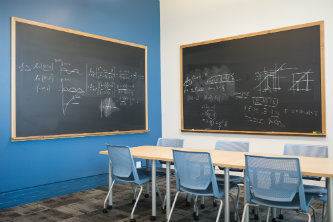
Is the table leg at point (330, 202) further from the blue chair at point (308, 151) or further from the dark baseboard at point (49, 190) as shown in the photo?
the dark baseboard at point (49, 190)

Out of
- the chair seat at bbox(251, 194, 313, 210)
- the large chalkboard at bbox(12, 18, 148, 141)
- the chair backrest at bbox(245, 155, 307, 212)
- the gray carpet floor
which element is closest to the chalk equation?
the large chalkboard at bbox(12, 18, 148, 141)

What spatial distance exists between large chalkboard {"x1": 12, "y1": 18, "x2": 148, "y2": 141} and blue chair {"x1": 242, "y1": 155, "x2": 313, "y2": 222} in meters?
3.12

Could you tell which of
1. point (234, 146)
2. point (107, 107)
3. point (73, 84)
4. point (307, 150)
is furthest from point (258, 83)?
point (73, 84)

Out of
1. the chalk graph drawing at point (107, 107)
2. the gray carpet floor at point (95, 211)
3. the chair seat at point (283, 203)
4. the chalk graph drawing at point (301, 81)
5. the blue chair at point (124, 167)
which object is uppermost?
the chalk graph drawing at point (301, 81)

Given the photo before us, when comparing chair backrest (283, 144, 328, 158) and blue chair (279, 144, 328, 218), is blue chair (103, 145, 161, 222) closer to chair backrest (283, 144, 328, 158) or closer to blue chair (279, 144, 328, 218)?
blue chair (279, 144, 328, 218)

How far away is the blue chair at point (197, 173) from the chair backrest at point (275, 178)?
41 centimetres

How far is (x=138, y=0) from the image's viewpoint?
6.09 meters

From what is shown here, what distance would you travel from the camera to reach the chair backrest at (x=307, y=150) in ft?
12.4

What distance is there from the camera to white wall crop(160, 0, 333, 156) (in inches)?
185

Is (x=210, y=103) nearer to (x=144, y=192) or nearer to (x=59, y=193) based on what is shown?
(x=144, y=192)

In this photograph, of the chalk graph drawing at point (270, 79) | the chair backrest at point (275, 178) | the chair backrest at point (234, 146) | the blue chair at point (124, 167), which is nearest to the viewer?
the chair backrest at point (275, 178)

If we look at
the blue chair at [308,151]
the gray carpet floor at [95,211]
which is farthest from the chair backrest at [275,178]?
the blue chair at [308,151]

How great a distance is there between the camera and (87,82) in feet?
16.9

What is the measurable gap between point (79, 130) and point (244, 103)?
Answer: 9.45 ft
